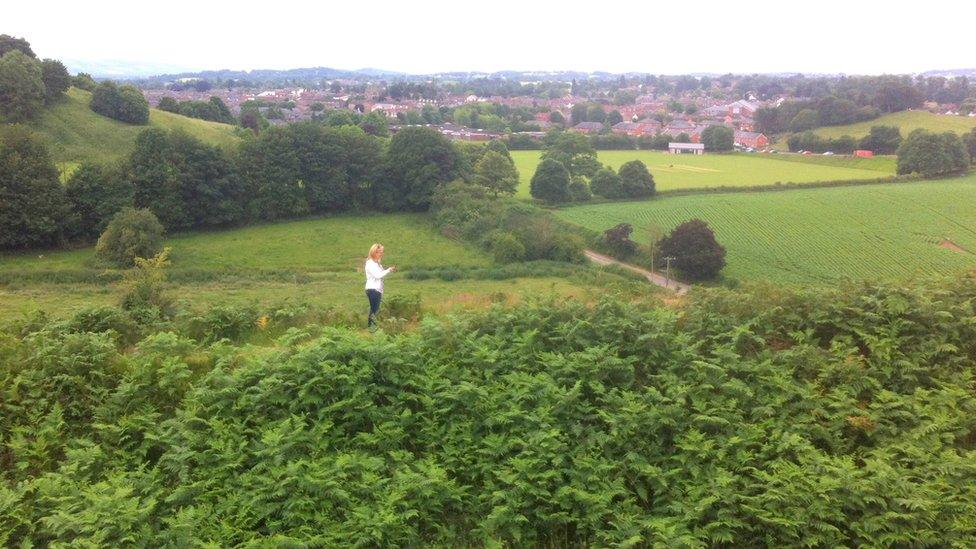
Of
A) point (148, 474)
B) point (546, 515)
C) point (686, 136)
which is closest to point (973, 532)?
point (546, 515)

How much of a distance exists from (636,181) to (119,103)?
159 feet

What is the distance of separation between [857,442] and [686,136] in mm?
91502

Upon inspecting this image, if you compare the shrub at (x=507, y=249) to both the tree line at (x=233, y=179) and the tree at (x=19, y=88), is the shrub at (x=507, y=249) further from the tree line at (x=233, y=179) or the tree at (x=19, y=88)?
the tree at (x=19, y=88)

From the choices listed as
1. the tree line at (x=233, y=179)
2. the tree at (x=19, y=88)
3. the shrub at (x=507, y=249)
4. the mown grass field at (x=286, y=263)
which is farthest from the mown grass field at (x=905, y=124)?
the tree at (x=19, y=88)

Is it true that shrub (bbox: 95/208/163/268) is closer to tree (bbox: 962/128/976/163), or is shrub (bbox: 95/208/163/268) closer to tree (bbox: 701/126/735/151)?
tree (bbox: 962/128/976/163)

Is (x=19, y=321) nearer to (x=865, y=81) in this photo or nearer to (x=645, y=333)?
(x=645, y=333)

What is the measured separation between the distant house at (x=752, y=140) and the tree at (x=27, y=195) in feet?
275

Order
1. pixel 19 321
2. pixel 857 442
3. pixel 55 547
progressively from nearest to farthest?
1. pixel 55 547
2. pixel 857 442
3. pixel 19 321

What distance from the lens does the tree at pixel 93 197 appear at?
38938 millimetres

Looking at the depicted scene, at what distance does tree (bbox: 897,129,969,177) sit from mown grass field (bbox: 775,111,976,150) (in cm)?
1891

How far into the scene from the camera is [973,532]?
15.6 ft

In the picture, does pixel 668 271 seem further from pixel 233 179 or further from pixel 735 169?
pixel 735 169

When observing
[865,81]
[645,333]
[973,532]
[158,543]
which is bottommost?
[158,543]

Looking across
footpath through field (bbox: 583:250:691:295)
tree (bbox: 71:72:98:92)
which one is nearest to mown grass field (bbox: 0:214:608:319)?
footpath through field (bbox: 583:250:691:295)
